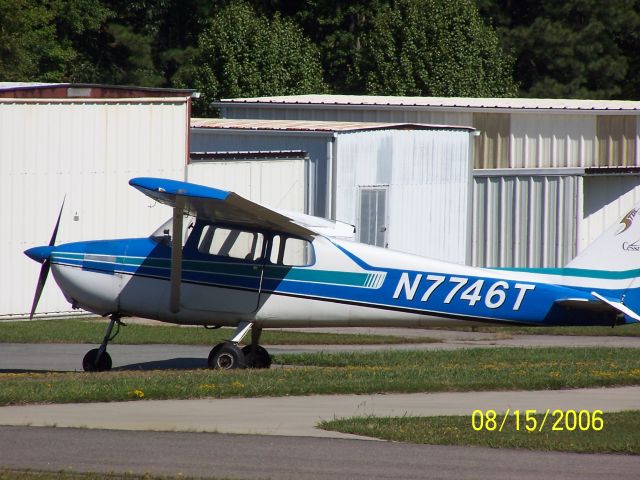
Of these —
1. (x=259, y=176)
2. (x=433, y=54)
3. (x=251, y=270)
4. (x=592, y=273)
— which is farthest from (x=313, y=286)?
(x=433, y=54)

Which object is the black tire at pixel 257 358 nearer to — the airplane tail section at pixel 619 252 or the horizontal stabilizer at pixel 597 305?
the horizontal stabilizer at pixel 597 305

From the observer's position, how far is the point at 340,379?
14305 millimetres

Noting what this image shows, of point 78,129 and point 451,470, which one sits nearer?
point 451,470

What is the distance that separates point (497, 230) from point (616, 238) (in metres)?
17.1

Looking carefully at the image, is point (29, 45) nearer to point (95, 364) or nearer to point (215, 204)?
point (95, 364)

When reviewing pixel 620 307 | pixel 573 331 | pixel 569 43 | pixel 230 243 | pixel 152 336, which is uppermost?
pixel 569 43

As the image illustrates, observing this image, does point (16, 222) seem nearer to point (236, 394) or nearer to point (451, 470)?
point (236, 394)

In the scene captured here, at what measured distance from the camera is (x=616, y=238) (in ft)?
51.9

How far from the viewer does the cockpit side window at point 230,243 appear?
16.0 metres

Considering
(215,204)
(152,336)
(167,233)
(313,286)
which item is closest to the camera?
(215,204)

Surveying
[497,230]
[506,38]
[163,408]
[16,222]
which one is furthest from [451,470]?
[506,38]

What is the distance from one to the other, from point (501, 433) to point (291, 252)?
17.9 ft

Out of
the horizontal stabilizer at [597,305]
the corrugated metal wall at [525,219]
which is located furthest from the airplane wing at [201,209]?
the corrugated metal wall at [525,219]
